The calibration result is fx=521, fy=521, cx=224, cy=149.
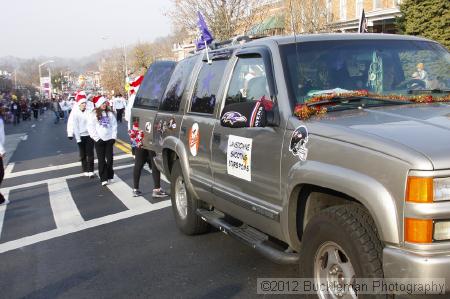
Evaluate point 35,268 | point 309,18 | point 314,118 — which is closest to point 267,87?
point 314,118

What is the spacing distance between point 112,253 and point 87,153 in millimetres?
5855

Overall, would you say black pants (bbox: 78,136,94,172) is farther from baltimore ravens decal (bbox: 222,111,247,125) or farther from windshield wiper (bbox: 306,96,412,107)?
windshield wiper (bbox: 306,96,412,107)

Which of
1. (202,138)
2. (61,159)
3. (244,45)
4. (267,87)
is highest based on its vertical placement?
(244,45)

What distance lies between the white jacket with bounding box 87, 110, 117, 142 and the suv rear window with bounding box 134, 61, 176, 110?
5.43 ft

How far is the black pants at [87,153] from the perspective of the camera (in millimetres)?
11088

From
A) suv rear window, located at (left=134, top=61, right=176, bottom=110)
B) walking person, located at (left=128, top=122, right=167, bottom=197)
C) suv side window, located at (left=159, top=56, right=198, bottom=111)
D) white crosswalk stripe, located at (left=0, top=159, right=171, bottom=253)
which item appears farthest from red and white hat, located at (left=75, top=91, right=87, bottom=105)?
suv side window, located at (left=159, top=56, right=198, bottom=111)

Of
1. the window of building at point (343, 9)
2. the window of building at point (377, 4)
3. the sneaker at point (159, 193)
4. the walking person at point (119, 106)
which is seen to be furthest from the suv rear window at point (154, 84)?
the window of building at point (343, 9)

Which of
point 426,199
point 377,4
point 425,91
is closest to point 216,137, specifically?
point 425,91

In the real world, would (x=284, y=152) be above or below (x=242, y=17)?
below

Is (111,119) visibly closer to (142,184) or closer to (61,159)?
(142,184)

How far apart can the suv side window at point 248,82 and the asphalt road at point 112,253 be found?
1.61m

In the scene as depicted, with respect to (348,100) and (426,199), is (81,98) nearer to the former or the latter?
(348,100)

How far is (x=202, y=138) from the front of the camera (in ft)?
16.7

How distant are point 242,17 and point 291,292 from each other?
21.9 m
